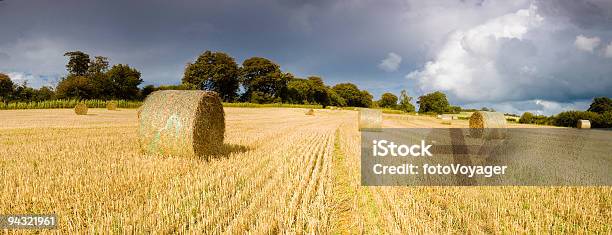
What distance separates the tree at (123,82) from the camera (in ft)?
221

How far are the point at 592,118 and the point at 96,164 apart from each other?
41690mm

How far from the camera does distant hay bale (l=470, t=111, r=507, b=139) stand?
15.9 m

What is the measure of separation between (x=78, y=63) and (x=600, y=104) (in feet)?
306

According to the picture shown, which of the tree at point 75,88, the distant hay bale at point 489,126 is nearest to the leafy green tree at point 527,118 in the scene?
the distant hay bale at point 489,126

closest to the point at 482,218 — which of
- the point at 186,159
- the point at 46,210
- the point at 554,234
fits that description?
the point at 554,234

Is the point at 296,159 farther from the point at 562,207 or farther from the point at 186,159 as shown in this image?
the point at 562,207

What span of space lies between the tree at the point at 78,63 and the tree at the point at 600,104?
91.8 m

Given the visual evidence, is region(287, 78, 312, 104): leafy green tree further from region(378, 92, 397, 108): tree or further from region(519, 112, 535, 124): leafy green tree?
region(519, 112, 535, 124): leafy green tree

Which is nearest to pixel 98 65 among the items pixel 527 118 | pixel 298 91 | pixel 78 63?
pixel 78 63

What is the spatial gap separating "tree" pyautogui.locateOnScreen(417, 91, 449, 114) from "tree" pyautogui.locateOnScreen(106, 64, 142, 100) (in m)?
80.0

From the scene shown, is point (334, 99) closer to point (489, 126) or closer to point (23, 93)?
point (23, 93)

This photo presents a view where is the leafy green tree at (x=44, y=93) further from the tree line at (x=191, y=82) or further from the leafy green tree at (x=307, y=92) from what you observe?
the leafy green tree at (x=307, y=92)

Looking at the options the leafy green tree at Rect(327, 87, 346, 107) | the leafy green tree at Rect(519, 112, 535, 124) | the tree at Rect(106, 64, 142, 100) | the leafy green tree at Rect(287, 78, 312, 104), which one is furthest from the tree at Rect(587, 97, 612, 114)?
the tree at Rect(106, 64, 142, 100)

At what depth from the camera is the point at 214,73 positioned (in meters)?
72.4
